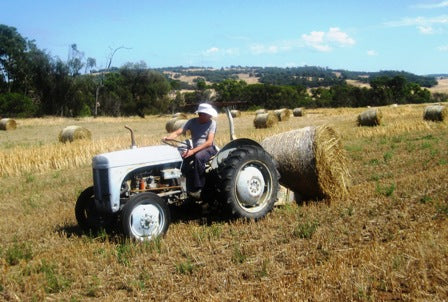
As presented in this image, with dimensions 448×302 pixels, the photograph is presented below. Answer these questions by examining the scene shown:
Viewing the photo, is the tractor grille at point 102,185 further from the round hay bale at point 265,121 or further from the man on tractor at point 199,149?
the round hay bale at point 265,121

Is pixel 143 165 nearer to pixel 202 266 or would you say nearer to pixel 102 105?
pixel 202 266

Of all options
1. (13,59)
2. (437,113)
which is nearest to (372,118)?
(437,113)

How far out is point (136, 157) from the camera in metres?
6.29

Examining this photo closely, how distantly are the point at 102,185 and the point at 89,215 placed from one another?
927 mm

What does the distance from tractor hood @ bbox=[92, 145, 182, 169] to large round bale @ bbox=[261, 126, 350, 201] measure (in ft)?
7.10

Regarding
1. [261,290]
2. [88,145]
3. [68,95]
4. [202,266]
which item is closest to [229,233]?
[202,266]

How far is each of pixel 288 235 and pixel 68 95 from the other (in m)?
56.1

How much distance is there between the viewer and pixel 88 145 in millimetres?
17266

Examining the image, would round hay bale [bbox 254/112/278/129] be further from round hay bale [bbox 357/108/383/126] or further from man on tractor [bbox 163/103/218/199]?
man on tractor [bbox 163/103/218/199]

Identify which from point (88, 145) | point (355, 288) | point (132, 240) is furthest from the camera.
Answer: point (88, 145)

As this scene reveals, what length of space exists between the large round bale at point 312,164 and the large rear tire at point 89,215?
9.89ft

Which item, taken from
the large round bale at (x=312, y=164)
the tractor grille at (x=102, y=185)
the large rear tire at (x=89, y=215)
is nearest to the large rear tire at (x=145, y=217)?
the tractor grille at (x=102, y=185)

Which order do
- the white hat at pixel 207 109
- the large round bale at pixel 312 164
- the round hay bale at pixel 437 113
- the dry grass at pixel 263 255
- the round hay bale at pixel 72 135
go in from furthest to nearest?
the round hay bale at pixel 437 113
the round hay bale at pixel 72 135
the large round bale at pixel 312 164
the white hat at pixel 207 109
the dry grass at pixel 263 255

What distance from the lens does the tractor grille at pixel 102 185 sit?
6199 mm
